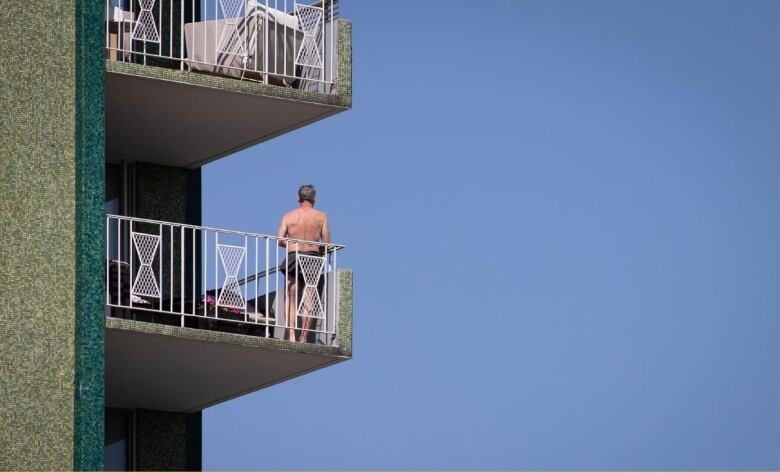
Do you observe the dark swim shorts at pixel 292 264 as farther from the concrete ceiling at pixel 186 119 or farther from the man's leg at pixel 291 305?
the concrete ceiling at pixel 186 119

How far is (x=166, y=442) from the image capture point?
99.5 ft

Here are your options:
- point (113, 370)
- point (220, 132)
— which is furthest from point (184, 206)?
point (113, 370)

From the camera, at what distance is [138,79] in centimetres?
2805

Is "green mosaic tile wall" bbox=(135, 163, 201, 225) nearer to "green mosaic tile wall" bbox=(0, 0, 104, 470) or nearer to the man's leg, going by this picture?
the man's leg

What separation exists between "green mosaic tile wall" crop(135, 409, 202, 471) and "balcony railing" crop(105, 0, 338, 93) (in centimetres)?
381

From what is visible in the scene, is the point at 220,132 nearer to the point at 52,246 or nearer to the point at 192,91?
the point at 192,91

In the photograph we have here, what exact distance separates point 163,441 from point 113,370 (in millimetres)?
2177

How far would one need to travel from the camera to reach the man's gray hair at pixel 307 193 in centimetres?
2912

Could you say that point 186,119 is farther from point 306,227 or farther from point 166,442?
point 166,442

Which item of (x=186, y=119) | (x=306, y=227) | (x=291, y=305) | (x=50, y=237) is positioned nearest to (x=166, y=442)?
(x=291, y=305)

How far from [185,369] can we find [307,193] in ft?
7.31

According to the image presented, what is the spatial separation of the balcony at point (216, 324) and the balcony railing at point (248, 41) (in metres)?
1.79

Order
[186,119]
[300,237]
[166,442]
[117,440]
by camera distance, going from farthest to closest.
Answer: [166,442], [117,440], [186,119], [300,237]

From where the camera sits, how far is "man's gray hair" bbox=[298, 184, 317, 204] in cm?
2912
